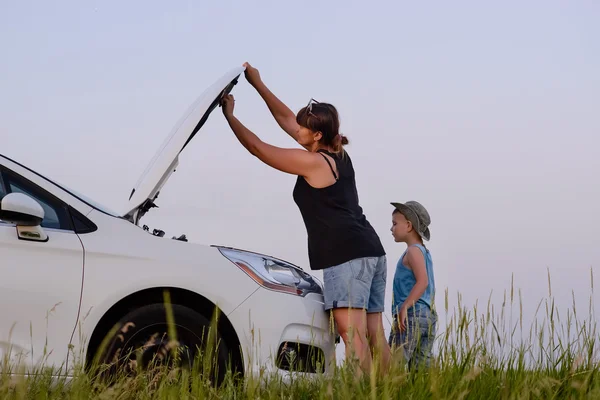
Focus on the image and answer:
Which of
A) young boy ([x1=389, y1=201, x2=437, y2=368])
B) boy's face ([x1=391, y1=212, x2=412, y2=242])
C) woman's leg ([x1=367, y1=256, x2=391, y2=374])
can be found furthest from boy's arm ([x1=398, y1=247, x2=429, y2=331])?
woman's leg ([x1=367, y1=256, x2=391, y2=374])

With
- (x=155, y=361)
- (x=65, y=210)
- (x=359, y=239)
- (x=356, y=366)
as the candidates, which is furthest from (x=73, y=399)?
(x=359, y=239)

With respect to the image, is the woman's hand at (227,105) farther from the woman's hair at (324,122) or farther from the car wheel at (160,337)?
the car wheel at (160,337)

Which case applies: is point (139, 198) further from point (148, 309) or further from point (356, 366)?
point (356, 366)

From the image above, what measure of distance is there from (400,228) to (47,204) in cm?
250

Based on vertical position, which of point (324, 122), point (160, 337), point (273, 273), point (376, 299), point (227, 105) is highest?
point (227, 105)

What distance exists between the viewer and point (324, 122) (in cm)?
458

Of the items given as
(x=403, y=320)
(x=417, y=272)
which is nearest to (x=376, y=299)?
(x=417, y=272)

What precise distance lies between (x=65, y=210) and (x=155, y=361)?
38.4 inches

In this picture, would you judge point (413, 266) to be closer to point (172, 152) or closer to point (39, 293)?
point (172, 152)

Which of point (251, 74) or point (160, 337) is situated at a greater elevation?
point (251, 74)

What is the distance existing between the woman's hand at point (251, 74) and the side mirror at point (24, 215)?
1.74m

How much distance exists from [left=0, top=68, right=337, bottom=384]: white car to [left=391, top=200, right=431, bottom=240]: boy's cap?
4.82ft

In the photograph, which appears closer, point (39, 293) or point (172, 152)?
point (39, 293)

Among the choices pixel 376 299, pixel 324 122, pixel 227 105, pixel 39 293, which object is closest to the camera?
pixel 39 293
